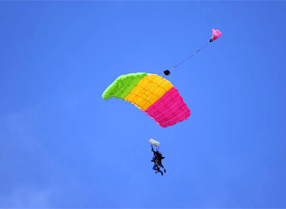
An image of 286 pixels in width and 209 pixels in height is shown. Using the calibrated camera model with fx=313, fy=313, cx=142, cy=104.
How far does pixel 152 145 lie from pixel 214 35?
7533 mm

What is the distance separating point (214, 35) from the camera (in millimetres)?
15180

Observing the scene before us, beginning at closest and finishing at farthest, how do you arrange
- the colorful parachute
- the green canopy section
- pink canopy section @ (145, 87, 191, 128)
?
the green canopy section, the colorful parachute, pink canopy section @ (145, 87, 191, 128)

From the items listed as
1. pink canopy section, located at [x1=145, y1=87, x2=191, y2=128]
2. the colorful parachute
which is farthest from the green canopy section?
pink canopy section, located at [x1=145, y1=87, x2=191, y2=128]

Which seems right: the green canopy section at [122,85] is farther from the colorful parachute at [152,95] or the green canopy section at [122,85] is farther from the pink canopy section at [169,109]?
the pink canopy section at [169,109]

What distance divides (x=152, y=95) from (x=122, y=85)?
184 cm

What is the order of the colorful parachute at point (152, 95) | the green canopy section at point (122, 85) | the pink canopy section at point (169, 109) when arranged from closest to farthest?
the green canopy section at point (122, 85) → the colorful parachute at point (152, 95) → the pink canopy section at point (169, 109)

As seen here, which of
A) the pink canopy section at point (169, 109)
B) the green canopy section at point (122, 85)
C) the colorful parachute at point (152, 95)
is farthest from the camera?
the pink canopy section at point (169, 109)

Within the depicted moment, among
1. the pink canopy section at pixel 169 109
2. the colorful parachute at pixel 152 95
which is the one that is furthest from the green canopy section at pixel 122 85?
the pink canopy section at pixel 169 109

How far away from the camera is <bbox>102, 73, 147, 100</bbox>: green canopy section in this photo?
53.0ft

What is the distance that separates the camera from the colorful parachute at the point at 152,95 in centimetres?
1638

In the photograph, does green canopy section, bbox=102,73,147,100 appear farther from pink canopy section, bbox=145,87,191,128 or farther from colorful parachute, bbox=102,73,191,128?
pink canopy section, bbox=145,87,191,128

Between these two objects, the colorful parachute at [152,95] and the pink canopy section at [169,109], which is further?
the pink canopy section at [169,109]

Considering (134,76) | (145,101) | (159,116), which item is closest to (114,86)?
(134,76)

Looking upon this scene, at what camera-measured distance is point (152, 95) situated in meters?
17.3
